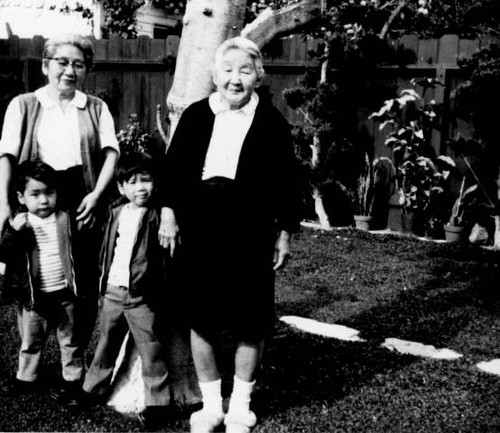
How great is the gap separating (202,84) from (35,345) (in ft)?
5.16

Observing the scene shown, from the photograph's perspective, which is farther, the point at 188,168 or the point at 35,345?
the point at 35,345

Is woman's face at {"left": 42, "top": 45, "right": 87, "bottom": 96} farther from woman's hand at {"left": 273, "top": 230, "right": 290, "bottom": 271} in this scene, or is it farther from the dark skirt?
woman's hand at {"left": 273, "top": 230, "right": 290, "bottom": 271}

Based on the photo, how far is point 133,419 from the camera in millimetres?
3699

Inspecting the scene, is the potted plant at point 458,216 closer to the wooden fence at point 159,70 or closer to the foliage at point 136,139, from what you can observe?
the wooden fence at point 159,70

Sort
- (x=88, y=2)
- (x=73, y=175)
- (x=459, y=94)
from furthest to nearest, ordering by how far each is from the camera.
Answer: (x=88, y=2) < (x=459, y=94) < (x=73, y=175)

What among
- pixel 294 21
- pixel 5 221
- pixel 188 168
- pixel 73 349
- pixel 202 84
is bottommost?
pixel 73 349

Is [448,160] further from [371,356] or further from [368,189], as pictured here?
[371,356]

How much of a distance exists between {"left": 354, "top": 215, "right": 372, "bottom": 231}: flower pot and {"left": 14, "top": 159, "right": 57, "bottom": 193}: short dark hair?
5297 millimetres

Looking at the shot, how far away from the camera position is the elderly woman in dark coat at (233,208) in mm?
3453

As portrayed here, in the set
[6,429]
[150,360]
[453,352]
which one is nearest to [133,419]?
[150,360]

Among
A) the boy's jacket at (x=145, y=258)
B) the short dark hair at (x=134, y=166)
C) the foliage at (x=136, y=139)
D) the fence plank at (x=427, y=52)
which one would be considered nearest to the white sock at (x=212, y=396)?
the boy's jacket at (x=145, y=258)

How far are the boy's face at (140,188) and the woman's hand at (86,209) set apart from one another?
18cm

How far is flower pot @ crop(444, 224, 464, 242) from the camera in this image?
7.96m

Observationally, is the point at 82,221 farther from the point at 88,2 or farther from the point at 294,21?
the point at 88,2
